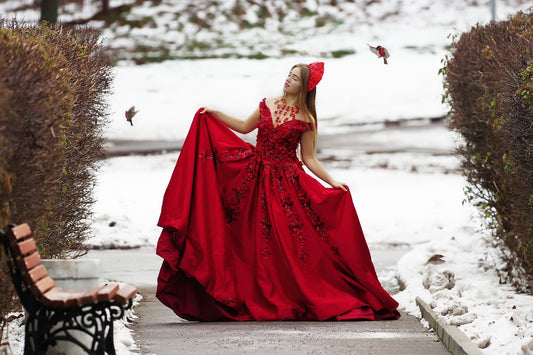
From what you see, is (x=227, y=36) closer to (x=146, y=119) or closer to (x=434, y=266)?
(x=146, y=119)

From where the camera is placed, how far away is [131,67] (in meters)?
31.8

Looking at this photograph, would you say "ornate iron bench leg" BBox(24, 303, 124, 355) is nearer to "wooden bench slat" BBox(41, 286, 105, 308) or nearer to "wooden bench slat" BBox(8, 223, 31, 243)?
"wooden bench slat" BBox(41, 286, 105, 308)

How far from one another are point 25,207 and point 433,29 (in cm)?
3263

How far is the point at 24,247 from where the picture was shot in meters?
4.80

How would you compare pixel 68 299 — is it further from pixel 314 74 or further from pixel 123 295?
pixel 314 74

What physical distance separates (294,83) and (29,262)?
3483mm

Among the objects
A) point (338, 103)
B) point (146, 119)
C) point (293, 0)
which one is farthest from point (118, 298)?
point (293, 0)

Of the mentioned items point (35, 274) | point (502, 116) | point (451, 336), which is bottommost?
point (451, 336)

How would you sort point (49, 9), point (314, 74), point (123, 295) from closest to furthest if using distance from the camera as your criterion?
point (123, 295) → point (314, 74) → point (49, 9)

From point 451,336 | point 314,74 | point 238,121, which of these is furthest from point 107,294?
point 314,74

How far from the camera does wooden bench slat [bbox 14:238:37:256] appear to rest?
473 centimetres

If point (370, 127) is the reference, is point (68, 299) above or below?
above

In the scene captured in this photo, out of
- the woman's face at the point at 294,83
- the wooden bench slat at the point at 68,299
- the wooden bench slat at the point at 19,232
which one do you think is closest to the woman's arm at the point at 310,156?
the woman's face at the point at 294,83

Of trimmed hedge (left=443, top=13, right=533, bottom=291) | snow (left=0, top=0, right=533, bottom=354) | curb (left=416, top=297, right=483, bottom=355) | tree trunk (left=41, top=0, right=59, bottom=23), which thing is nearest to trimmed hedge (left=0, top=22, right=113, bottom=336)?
snow (left=0, top=0, right=533, bottom=354)
